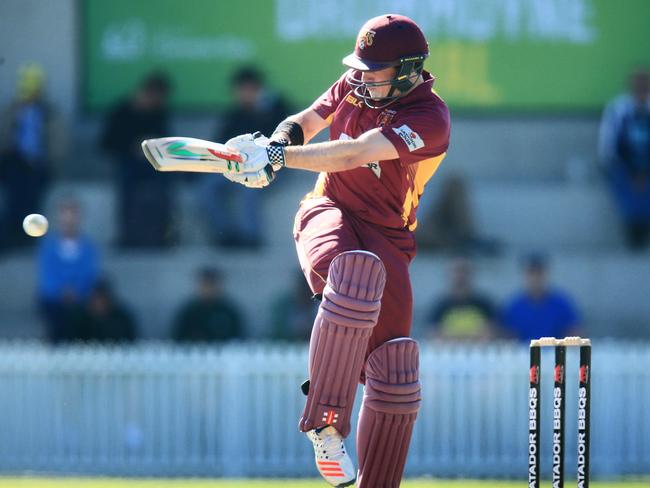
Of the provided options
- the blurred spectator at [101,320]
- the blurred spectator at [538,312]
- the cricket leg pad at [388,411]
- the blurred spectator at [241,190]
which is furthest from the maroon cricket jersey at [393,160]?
the blurred spectator at [241,190]

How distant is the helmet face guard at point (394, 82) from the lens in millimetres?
5465

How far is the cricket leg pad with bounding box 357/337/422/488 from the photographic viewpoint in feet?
18.2

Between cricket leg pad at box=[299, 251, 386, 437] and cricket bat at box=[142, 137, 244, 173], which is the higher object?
cricket bat at box=[142, 137, 244, 173]

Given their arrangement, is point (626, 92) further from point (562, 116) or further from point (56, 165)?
point (56, 165)

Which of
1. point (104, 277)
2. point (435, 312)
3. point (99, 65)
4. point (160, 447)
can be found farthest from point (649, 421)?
point (99, 65)

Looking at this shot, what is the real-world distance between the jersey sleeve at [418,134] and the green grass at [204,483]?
10.1 feet

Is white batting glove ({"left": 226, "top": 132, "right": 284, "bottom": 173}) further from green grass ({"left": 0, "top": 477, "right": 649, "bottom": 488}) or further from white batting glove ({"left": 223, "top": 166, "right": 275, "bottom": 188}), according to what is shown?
green grass ({"left": 0, "top": 477, "right": 649, "bottom": 488})

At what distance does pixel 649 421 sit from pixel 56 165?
524 cm

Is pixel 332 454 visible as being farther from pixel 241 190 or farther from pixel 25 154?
pixel 25 154

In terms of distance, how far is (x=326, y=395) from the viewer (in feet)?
17.6

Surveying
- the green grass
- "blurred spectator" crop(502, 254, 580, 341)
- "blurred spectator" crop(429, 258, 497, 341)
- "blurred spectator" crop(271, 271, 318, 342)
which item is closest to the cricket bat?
the green grass

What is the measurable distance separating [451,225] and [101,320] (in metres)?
2.74

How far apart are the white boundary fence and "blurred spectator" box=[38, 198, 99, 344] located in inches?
22.4

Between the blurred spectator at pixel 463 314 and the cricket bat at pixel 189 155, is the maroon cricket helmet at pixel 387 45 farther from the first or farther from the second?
the blurred spectator at pixel 463 314
